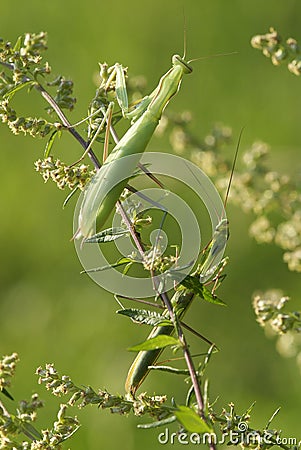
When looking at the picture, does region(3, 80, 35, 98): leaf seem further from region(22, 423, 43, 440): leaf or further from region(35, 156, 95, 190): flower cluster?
region(22, 423, 43, 440): leaf

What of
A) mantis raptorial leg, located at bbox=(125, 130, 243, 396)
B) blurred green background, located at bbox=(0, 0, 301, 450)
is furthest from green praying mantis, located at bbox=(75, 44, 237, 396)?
blurred green background, located at bbox=(0, 0, 301, 450)

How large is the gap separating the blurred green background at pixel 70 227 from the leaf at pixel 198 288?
983 mm

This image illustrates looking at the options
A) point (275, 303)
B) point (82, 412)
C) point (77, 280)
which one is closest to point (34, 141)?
point (77, 280)

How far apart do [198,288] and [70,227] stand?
153 cm

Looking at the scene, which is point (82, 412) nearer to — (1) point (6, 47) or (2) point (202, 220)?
(2) point (202, 220)

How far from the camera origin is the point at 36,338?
2.09 meters

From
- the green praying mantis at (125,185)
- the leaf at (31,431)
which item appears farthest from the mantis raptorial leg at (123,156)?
the leaf at (31,431)

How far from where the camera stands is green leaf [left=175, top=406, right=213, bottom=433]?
1.97ft

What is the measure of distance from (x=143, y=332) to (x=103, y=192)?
128 cm

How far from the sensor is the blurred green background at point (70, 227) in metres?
1.95

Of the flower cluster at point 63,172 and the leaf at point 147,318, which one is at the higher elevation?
the flower cluster at point 63,172

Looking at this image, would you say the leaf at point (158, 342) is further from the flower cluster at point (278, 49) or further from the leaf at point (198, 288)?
the flower cluster at point (278, 49)

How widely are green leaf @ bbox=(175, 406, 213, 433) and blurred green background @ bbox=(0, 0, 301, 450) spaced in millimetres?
1120

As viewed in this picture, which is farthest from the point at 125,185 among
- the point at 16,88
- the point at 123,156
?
the point at 16,88
